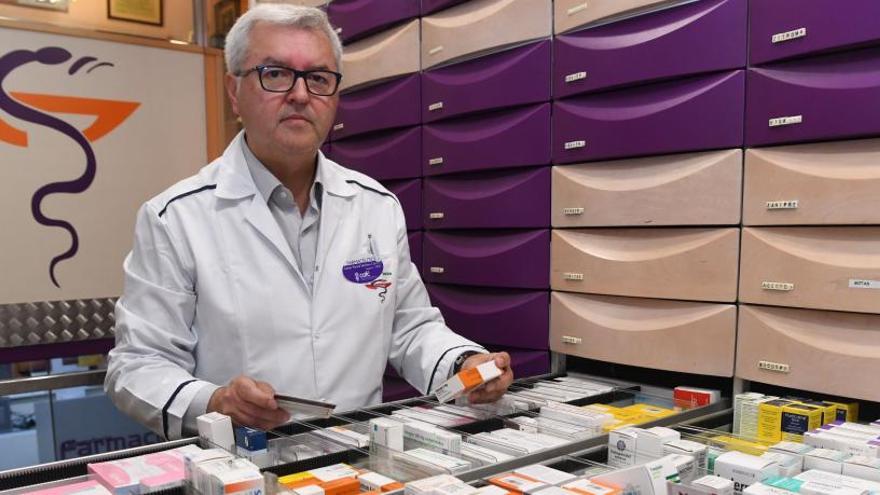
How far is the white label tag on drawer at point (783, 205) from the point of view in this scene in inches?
61.1

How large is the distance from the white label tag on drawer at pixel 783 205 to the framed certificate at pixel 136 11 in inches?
101

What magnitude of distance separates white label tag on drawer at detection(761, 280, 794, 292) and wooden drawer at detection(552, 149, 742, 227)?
176 mm

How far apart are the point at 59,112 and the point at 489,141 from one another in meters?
1.75

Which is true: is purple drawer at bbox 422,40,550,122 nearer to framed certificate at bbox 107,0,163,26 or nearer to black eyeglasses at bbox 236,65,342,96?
black eyeglasses at bbox 236,65,342,96

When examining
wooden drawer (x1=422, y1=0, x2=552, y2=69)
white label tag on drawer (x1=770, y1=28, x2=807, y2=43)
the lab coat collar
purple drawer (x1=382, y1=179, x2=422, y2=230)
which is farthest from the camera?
purple drawer (x1=382, y1=179, x2=422, y2=230)

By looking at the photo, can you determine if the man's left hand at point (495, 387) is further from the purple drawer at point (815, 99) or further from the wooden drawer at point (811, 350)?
the purple drawer at point (815, 99)

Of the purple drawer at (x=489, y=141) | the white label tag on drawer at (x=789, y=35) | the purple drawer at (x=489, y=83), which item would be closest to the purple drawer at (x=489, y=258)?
the purple drawer at (x=489, y=141)

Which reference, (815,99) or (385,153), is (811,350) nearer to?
(815,99)

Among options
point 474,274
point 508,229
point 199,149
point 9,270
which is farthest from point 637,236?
point 9,270

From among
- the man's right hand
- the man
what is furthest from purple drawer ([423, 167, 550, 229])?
the man's right hand

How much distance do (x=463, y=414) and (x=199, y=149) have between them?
6.87 feet

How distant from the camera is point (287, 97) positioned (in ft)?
5.06

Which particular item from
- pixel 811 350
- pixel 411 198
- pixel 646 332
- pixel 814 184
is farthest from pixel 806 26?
pixel 411 198

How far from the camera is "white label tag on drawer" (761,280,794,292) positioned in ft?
5.15
